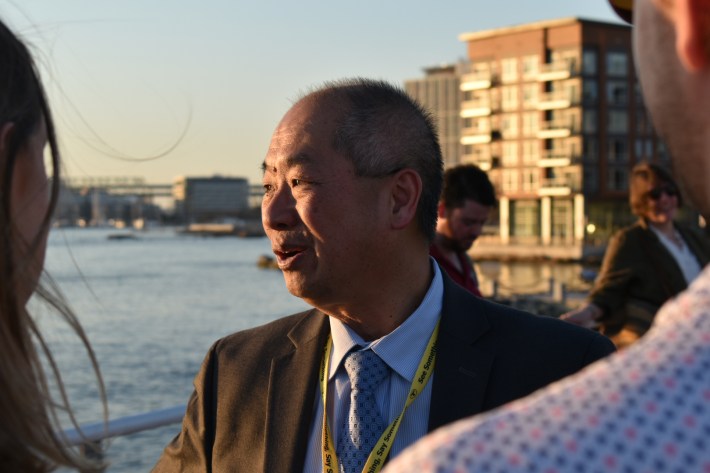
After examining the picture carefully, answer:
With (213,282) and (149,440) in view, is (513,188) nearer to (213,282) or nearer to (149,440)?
(213,282)

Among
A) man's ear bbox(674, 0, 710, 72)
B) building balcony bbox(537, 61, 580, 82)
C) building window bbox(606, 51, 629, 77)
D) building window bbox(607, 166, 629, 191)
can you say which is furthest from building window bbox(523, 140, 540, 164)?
man's ear bbox(674, 0, 710, 72)

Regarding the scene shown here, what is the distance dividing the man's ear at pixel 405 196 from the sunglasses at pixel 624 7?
120 centimetres

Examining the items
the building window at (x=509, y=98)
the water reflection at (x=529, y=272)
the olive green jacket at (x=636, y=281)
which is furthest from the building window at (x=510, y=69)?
the olive green jacket at (x=636, y=281)

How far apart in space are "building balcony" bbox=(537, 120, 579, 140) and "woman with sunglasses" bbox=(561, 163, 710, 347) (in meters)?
54.9

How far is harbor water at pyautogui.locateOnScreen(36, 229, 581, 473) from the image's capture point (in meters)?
8.58

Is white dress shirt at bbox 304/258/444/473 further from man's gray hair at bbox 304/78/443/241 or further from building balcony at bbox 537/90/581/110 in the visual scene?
building balcony at bbox 537/90/581/110

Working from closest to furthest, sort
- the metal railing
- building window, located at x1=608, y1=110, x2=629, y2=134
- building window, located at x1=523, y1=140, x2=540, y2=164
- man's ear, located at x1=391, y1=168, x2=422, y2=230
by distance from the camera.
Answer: man's ear, located at x1=391, y1=168, x2=422, y2=230, the metal railing, building window, located at x1=608, y1=110, x2=629, y2=134, building window, located at x1=523, y1=140, x2=540, y2=164

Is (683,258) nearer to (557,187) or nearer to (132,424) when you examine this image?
(132,424)

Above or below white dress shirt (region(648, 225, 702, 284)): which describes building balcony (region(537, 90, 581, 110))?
above

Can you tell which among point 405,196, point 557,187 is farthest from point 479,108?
point 405,196

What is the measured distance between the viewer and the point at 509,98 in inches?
2422

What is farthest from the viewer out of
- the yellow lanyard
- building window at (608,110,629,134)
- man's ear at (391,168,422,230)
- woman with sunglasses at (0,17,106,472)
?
building window at (608,110,629,134)

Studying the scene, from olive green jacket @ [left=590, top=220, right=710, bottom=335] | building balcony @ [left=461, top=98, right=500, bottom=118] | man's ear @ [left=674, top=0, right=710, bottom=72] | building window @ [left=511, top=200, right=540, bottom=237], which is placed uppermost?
building balcony @ [left=461, top=98, right=500, bottom=118]

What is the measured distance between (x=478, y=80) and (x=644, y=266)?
191ft
